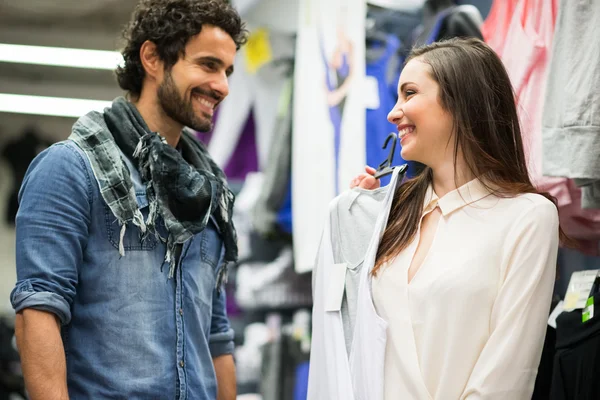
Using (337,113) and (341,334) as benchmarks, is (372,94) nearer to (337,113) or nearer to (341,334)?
(337,113)

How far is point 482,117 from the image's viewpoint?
75.0 inches

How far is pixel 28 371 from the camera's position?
1.92 metres

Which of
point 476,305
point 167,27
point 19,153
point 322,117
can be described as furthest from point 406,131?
point 19,153

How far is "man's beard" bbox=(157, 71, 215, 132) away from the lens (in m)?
2.37

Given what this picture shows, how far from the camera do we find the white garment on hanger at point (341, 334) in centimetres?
186

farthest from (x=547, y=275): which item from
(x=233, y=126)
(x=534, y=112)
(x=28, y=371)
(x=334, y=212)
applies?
(x=233, y=126)

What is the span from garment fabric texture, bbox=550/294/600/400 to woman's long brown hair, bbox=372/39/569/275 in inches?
11.2

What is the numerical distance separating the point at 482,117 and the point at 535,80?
2.27 feet

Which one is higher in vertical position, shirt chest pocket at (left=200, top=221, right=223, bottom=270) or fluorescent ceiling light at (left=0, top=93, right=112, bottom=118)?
fluorescent ceiling light at (left=0, top=93, right=112, bottom=118)

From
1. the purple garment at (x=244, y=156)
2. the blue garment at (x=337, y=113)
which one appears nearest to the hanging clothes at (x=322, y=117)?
the blue garment at (x=337, y=113)

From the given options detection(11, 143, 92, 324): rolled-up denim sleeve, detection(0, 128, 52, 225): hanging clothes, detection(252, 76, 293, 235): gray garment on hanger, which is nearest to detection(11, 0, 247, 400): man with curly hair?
detection(11, 143, 92, 324): rolled-up denim sleeve

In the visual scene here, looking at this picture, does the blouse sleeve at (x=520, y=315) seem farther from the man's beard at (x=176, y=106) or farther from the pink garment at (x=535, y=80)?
the man's beard at (x=176, y=106)

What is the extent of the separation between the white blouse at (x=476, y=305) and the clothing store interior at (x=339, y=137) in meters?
0.33

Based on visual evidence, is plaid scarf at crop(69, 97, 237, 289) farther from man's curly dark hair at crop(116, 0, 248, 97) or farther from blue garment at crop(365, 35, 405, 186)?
blue garment at crop(365, 35, 405, 186)
